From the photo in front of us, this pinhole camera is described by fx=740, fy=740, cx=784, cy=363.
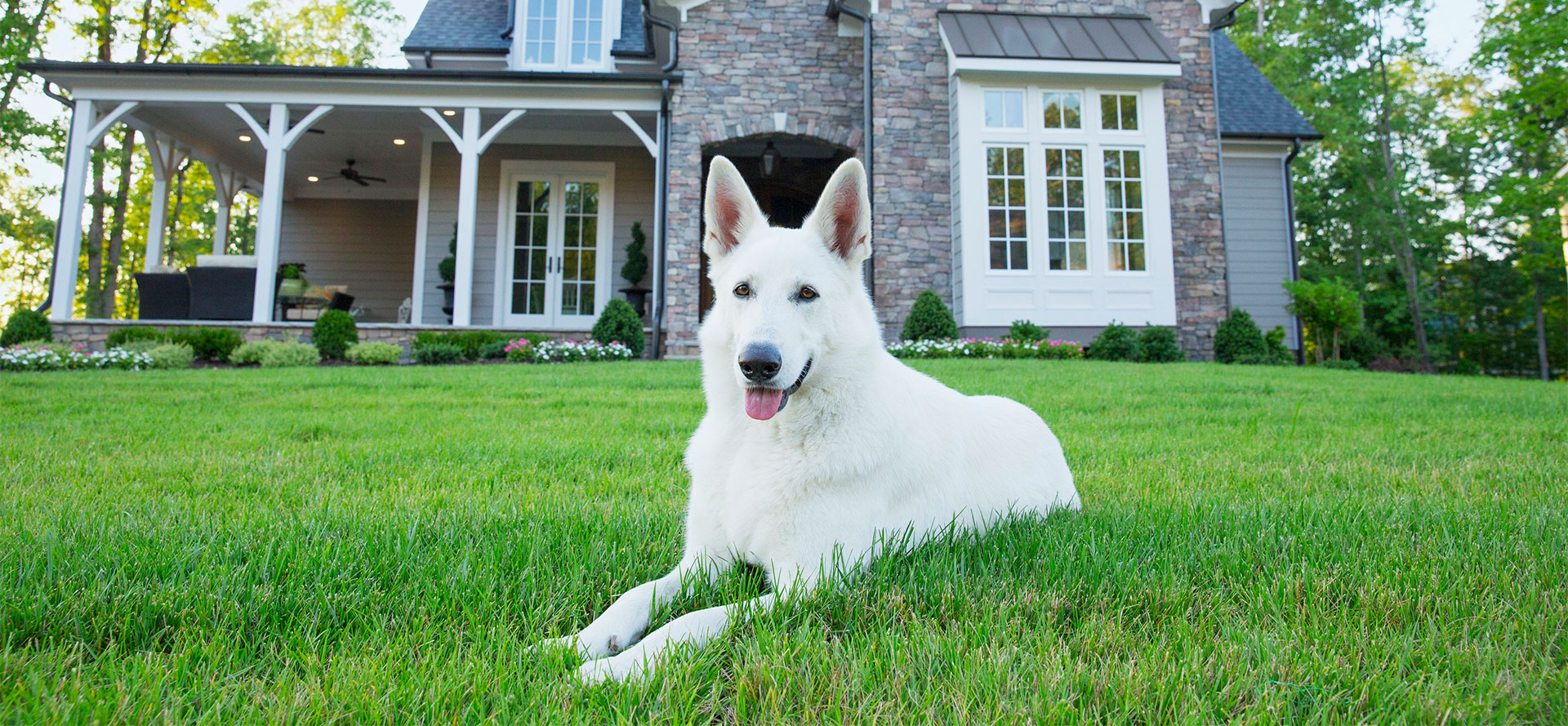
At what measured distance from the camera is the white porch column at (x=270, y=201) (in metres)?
10.7

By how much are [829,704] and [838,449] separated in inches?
27.5

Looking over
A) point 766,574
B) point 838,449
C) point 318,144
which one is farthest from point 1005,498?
point 318,144

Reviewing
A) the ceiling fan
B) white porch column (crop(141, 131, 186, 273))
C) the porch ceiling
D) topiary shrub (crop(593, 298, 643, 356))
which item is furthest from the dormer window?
white porch column (crop(141, 131, 186, 273))

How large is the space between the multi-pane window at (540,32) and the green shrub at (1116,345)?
35.8ft

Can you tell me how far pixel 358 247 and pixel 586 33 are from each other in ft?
21.9

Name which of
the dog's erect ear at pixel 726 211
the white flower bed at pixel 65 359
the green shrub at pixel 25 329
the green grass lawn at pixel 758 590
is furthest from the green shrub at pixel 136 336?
the dog's erect ear at pixel 726 211

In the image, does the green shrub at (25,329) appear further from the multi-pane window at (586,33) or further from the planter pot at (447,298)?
the multi-pane window at (586,33)

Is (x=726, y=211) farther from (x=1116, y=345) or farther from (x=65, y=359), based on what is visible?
(x=65, y=359)

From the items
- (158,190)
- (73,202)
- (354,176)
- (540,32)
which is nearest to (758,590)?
(73,202)

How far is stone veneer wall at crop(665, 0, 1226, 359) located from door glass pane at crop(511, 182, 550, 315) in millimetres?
3266

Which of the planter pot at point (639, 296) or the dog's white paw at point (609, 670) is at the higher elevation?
the planter pot at point (639, 296)

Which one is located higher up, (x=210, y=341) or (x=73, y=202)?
(x=73, y=202)

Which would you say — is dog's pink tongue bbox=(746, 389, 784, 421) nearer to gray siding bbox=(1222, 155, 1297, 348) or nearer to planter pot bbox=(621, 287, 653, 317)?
Answer: planter pot bbox=(621, 287, 653, 317)

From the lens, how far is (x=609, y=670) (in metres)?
1.26
